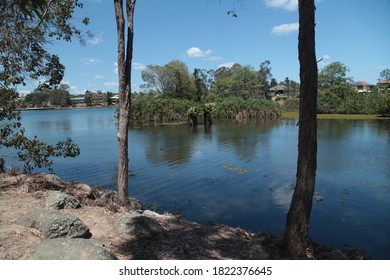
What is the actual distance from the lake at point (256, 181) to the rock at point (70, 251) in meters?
5.79

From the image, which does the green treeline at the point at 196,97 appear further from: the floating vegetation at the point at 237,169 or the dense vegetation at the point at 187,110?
the floating vegetation at the point at 237,169

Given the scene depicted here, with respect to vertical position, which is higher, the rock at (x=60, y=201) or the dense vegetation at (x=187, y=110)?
the dense vegetation at (x=187, y=110)

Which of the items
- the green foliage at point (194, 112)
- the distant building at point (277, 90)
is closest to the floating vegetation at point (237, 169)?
the green foliage at point (194, 112)

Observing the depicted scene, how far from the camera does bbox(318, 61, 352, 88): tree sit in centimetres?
5516

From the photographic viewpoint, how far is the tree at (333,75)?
181ft

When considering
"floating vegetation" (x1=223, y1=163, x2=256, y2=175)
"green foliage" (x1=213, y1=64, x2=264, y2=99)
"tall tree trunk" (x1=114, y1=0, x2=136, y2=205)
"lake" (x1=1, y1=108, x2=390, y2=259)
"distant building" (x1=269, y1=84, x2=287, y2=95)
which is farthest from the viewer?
"distant building" (x1=269, y1=84, x2=287, y2=95)

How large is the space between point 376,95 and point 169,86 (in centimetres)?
3750

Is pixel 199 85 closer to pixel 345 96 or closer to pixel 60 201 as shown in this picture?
pixel 345 96

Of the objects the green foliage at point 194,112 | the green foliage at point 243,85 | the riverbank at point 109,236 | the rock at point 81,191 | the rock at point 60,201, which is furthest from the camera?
the green foliage at point 243,85

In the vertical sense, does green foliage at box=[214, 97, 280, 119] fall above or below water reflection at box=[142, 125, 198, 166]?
above

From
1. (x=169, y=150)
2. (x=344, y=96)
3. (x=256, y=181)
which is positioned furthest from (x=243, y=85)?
(x=256, y=181)

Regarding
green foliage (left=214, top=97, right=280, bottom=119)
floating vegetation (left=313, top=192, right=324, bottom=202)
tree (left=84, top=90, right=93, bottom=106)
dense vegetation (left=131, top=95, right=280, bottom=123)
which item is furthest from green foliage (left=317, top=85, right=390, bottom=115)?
tree (left=84, top=90, right=93, bottom=106)

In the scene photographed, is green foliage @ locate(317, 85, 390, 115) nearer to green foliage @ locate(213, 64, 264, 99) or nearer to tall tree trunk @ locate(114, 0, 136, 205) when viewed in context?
green foliage @ locate(213, 64, 264, 99)
